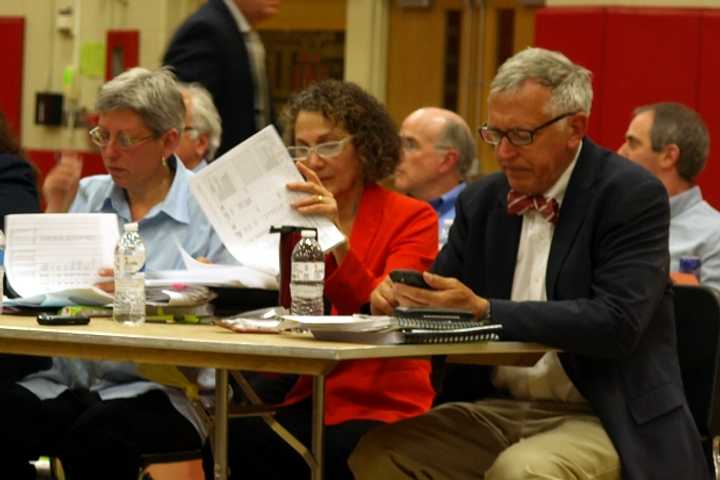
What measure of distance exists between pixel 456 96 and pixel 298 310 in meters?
5.43

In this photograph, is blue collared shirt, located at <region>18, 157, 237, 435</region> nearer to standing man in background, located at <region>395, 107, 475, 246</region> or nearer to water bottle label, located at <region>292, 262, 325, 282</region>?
water bottle label, located at <region>292, 262, 325, 282</region>

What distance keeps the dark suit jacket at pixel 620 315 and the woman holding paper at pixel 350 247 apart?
0.47 m

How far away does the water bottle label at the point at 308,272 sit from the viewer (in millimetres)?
3209

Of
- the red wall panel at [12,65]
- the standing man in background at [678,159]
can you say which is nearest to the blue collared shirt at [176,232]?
the standing man in background at [678,159]

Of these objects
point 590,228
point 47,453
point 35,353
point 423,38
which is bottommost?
point 47,453

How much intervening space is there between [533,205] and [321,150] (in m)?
0.65

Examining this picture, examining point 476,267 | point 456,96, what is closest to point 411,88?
point 456,96

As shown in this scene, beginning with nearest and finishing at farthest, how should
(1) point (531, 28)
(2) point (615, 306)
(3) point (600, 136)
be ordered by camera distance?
(2) point (615, 306) → (3) point (600, 136) → (1) point (531, 28)

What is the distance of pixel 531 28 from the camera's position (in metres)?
8.33

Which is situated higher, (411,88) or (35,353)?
(411,88)

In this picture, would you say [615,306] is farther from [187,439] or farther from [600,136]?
[600,136]

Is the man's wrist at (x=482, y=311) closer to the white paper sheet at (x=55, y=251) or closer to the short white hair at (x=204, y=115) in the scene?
the white paper sheet at (x=55, y=251)

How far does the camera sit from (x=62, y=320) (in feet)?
10.2

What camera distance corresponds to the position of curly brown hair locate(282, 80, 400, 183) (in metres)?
3.80
